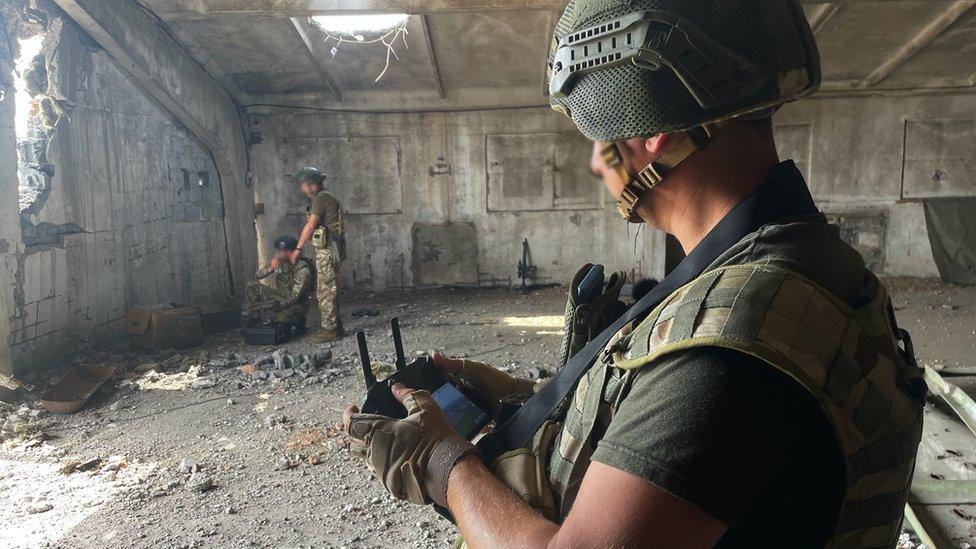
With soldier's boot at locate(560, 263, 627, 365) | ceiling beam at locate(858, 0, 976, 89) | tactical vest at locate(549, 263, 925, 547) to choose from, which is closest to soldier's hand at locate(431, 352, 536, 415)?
soldier's boot at locate(560, 263, 627, 365)

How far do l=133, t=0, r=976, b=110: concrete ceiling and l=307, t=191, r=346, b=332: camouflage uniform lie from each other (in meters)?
1.94

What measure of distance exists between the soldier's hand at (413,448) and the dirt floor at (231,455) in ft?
5.87

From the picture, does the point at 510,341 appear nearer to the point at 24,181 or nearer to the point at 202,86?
the point at 24,181

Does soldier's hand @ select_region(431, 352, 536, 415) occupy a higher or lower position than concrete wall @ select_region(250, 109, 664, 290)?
lower

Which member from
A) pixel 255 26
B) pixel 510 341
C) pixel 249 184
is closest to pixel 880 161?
pixel 510 341

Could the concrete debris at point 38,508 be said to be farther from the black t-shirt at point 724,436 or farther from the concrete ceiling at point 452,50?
the concrete ceiling at point 452,50

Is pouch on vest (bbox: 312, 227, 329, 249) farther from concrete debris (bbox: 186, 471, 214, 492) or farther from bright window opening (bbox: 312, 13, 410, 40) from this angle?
concrete debris (bbox: 186, 471, 214, 492)

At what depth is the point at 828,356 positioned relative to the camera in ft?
2.22

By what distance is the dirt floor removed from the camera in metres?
2.80

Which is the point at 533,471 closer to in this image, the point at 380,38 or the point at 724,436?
the point at 724,436

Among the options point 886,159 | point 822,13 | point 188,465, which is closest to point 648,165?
point 188,465

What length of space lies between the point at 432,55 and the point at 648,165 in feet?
24.3

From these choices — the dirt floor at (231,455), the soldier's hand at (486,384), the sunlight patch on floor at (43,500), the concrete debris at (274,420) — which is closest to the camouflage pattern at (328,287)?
the dirt floor at (231,455)

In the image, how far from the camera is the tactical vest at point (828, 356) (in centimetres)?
65
